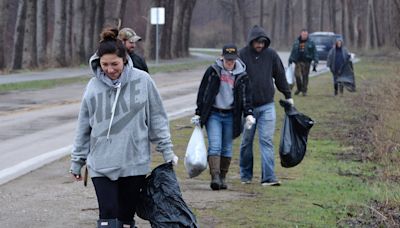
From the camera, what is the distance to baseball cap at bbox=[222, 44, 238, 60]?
10.1 meters

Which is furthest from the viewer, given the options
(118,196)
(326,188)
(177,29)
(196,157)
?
(177,29)

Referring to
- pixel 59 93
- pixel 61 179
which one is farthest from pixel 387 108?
pixel 59 93

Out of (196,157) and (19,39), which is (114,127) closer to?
(196,157)

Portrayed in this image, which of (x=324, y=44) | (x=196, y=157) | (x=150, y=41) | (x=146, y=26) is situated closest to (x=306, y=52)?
(x=196, y=157)

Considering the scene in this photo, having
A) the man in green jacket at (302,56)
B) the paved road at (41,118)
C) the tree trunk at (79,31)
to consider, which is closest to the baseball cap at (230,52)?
the paved road at (41,118)

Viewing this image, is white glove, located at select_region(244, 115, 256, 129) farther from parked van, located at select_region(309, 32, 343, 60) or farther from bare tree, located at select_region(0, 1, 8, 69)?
parked van, located at select_region(309, 32, 343, 60)

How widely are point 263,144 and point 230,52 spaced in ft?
4.67

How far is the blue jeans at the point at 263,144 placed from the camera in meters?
11.0

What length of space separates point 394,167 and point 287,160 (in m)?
2.11

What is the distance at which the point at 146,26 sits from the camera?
64000 mm

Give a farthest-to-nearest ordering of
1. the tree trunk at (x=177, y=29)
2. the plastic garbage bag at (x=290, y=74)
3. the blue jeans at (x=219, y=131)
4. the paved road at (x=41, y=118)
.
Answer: the tree trunk at (x=177, y=29), the plastic garbage bag at (x=290, y=74), the paved road at (x=41, y=118), the blue jeans at (x=219, y=131)

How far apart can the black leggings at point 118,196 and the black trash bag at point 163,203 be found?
0.21 feet

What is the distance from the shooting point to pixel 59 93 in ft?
88.6

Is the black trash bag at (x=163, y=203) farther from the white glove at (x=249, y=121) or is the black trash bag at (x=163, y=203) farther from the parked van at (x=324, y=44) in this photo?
the parked van at (x=324, y=44)
